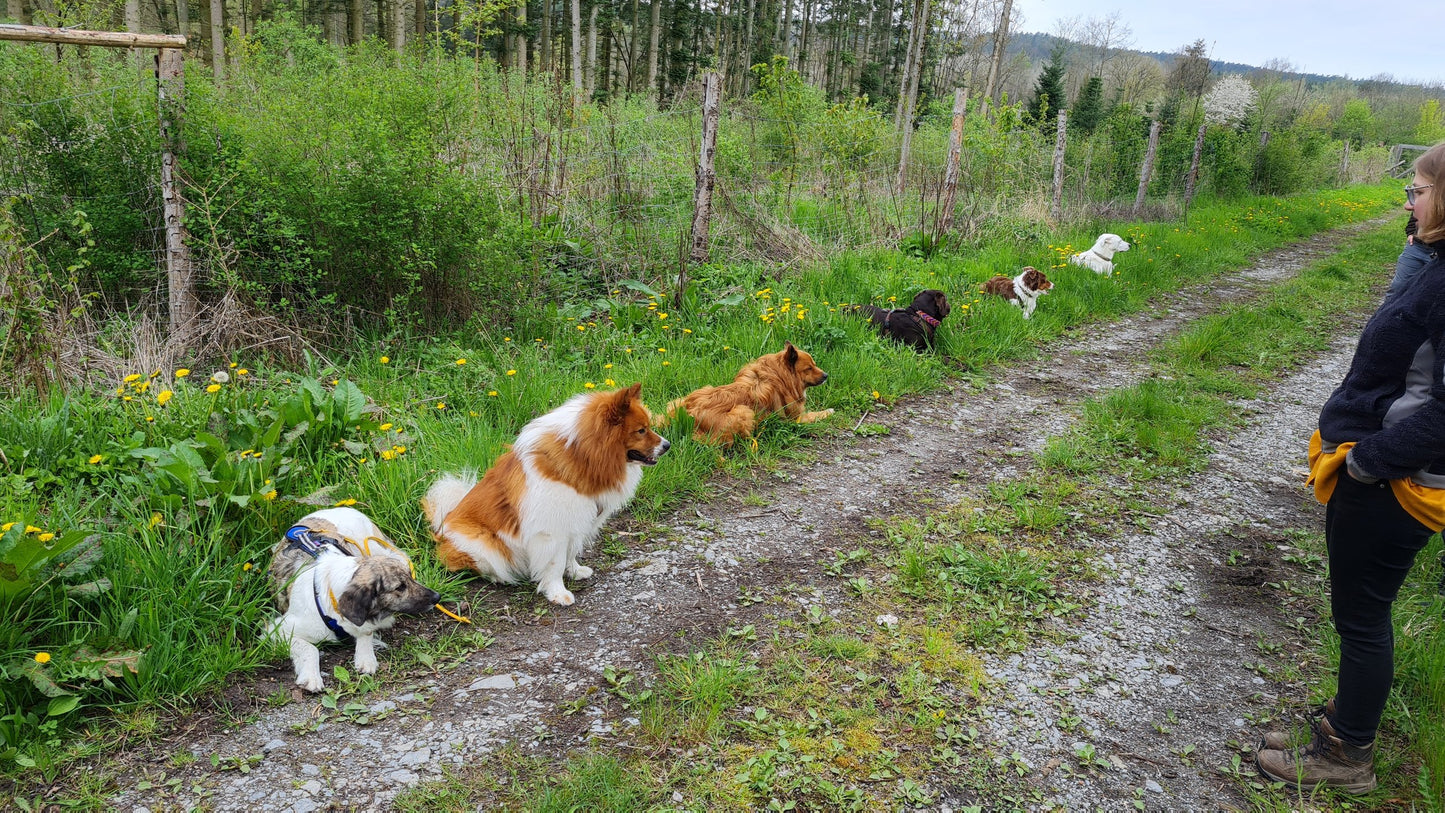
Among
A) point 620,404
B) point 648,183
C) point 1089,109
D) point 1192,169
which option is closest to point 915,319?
point 648,183

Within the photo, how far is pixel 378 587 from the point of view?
10.2 feet

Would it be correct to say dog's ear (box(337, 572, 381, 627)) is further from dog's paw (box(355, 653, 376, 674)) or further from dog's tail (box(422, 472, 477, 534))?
dog's tail (box(422, 472, 477, 534))

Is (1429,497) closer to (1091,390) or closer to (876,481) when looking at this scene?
(876,481)

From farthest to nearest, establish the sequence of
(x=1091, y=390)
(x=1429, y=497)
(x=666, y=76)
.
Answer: (x=666, y=76) < (x=1091, y=390) < (x=1429, y=497)

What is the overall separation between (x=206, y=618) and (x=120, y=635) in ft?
0.95

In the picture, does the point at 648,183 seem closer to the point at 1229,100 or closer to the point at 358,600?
the point at 358,600

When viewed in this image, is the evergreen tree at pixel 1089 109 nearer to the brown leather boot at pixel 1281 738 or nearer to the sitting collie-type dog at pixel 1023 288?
the sitting collie-type dog at pixel 1023 288

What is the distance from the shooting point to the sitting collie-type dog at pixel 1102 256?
1068 cm

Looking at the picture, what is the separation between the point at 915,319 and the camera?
7.53 metres

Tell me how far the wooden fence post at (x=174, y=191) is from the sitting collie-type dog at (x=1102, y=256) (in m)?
10.6

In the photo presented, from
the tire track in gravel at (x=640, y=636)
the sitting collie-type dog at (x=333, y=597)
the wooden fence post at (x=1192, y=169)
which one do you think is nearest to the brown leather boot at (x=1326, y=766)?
the tire track in gravel at (x=640, y=636)

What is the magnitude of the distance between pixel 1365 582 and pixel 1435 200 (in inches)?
49.9

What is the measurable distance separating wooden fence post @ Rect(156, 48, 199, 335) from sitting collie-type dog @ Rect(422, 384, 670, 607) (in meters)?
3.21

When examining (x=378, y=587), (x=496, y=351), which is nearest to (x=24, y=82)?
(x=496, y=351)
